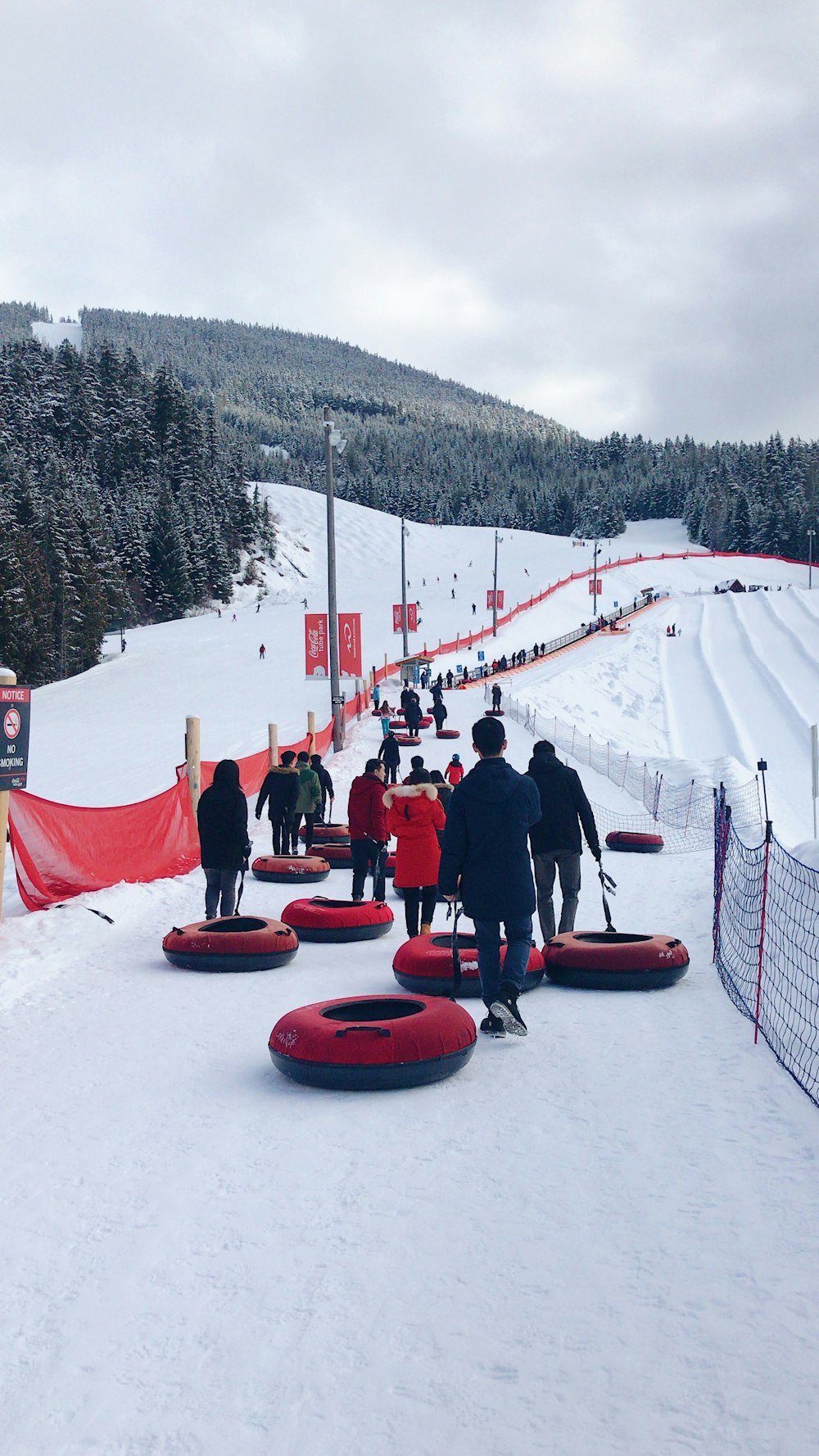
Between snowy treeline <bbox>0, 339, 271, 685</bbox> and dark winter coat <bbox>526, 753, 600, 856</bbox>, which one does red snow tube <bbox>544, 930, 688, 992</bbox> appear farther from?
snowy treeline <bbox>0, 339, 271, 685</bbox>

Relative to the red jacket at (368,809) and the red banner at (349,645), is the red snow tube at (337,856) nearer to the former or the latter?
the red jacket at (368,809)

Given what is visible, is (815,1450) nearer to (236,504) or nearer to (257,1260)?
(257,1260)

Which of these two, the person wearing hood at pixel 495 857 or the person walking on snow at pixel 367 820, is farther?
the person walking on snow at pixel 367 820

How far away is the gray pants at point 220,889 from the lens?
10.0 m

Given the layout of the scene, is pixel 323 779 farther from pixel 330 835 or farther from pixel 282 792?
pixel 282 792

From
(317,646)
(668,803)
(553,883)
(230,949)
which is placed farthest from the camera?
(317,646)

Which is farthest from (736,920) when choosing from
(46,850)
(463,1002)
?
(46,850)

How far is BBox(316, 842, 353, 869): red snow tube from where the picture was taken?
15.1 m

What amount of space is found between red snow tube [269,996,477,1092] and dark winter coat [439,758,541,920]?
0.82 meters

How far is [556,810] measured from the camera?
8.94 metres

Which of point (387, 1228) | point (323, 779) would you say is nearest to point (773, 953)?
point (387, 1228)

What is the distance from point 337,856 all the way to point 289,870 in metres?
1.52

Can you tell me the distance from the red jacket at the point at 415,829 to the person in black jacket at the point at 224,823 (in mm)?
1682

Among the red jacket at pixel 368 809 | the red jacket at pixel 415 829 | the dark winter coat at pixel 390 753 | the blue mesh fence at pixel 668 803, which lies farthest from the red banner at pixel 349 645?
the red jacket at pixel 415 829
